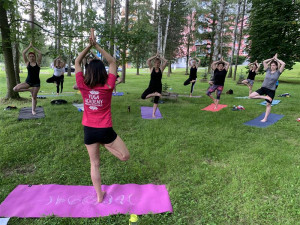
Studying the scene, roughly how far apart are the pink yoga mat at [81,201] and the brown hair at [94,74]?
1.74 m

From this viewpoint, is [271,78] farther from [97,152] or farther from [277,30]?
[277,30]

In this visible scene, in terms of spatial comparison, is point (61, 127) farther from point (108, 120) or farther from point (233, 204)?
point (233, 204)

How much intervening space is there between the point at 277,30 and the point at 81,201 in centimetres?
2285

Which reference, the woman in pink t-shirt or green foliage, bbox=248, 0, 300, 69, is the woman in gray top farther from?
green foliage, bbox=248, 0, 300, 69

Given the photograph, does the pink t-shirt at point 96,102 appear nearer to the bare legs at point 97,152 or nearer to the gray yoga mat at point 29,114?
the bare legs at point 97,152

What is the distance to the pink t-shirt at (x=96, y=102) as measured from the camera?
2492 millimetres

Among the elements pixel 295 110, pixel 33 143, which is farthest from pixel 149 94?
pixel 295 110

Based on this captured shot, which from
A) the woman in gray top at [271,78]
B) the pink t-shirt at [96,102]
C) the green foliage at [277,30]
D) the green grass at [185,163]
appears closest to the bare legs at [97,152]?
the pink t-shirt at [96,102]

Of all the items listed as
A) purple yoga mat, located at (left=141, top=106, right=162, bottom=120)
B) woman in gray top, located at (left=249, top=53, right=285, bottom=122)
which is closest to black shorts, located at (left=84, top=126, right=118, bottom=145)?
purple yoga mat, located at (left=141, top=106, right=162, bottom=120)

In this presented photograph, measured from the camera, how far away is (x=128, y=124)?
20.6ft

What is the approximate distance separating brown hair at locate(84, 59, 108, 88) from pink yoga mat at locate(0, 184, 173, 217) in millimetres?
1744

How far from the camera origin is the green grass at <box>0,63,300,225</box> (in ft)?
9.27

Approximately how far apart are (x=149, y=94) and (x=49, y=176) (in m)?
4.14

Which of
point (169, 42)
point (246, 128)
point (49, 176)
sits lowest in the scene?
point (49, 176)
